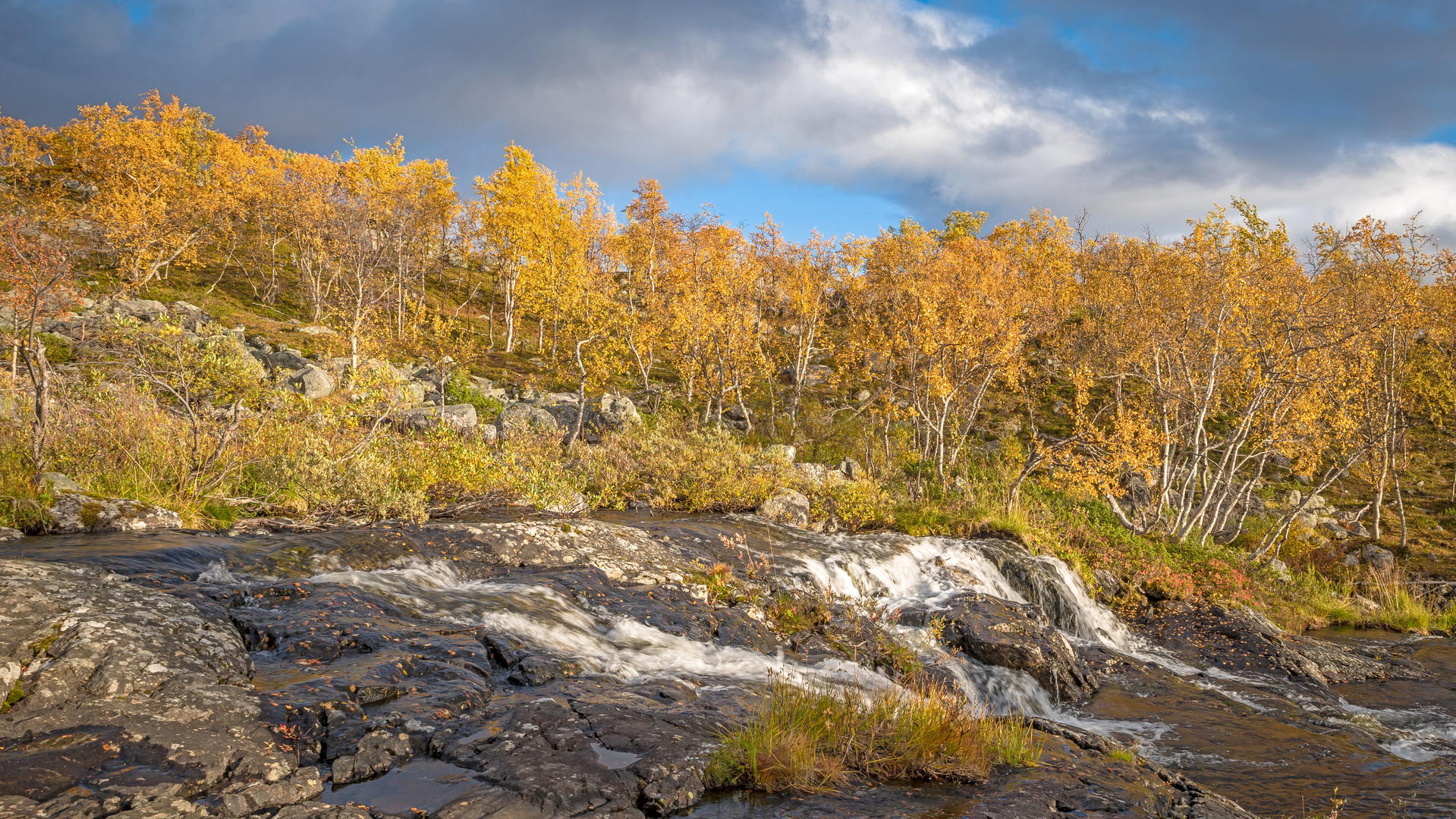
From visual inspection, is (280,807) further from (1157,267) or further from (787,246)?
(787,246)

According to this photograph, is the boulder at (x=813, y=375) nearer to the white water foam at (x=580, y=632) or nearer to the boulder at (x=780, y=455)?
the boulder at (x=780, y=455)

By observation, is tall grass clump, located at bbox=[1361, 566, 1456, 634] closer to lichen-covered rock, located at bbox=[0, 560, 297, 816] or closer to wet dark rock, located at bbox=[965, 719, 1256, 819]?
wet dark rock, located at bbox=[965, 719, 1256, 819]

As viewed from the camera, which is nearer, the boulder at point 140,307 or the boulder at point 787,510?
the boulder at point 787,510

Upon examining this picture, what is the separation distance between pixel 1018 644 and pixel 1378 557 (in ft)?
77.1

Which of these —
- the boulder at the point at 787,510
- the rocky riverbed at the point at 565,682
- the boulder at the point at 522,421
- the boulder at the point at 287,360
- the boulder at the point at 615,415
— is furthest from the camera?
the boulder at the point at 287,360

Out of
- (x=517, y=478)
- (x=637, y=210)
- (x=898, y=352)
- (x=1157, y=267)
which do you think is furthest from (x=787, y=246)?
(x=517, y=478)

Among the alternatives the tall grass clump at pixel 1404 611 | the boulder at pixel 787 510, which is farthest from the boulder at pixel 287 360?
the tall grass clump at pixel 1404 611

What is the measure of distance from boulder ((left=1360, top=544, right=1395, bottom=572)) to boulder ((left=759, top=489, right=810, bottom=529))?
20.7 metres

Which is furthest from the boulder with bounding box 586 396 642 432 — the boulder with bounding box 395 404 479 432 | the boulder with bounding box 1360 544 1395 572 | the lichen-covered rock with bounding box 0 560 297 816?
the boulder with bounding box 1360 544 1395 572

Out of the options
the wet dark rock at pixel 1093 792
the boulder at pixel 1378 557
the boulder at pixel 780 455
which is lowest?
the boulder at pixel 1378 557

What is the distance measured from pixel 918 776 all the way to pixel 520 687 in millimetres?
3579

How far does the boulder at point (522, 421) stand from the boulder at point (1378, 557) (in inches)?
1143

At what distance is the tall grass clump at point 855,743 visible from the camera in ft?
17.4

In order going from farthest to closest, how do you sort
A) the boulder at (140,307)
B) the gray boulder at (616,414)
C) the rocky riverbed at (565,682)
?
the boulder at (140,307), the gray boulder at (616,414), the rocky riverbed at (565,682)
